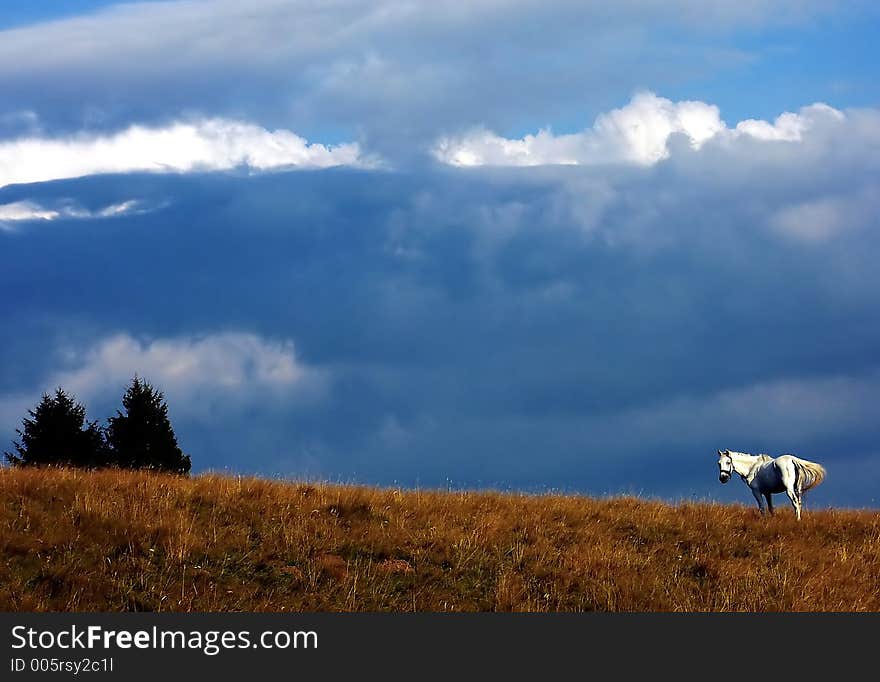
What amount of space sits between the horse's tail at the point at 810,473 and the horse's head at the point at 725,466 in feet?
5.68

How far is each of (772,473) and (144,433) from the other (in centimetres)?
2621

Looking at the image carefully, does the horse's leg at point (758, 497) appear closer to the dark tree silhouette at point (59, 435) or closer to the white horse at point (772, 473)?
the white horse at point (772, 473)

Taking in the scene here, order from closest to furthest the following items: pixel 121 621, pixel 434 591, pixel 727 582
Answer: pixel 121 621, pixel 434 591, pixel 727 582

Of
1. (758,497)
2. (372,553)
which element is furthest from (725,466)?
(372,553)

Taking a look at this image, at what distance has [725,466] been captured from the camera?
27719 mm

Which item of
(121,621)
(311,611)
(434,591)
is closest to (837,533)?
(434,591)

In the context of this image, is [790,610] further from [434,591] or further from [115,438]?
[115,438]

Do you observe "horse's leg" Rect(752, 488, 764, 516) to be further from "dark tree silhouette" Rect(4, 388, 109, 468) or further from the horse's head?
"dark tree silhouette" Rect(4, 388, 109, 468)

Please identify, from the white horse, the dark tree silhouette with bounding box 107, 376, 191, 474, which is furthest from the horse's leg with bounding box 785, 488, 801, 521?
the dark tree silhouette with bounding box 107, 376, 191, 474

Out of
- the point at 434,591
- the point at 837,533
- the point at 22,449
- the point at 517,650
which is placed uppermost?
the point at 22,449

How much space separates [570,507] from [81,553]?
11823mm

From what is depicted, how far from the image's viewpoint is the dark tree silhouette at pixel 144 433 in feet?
136

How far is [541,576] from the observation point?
810 inches

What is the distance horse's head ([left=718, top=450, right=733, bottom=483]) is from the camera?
27.6 metres
